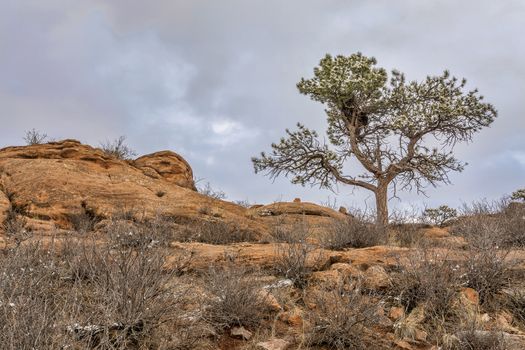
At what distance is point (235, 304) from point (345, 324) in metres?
1.17

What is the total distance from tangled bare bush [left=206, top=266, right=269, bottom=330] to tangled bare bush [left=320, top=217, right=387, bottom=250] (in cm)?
349

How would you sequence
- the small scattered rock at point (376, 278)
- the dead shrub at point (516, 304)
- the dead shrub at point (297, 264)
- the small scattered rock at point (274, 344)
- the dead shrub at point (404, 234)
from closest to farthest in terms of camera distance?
the small scattered rock at point (274, 344) < the dead shrub at point (516, 304) < the small scattered rock at point (376, 278) < the dead shrub at point (297, 264) < the dead shrub at point (404, 234)

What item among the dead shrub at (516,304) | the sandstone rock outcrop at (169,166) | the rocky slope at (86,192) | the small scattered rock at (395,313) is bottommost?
the small scattered rock at (395,313)

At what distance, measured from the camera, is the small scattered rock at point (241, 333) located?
484 centimetres

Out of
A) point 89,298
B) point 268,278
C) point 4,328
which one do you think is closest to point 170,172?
point 268,278

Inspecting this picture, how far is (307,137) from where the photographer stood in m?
20.3

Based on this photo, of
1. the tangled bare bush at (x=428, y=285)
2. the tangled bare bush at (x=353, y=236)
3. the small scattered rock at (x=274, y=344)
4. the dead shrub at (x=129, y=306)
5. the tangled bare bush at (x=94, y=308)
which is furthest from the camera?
the tangled bare bush at (x=353, y=236)

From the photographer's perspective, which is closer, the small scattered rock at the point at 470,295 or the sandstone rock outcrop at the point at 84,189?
the small scattered rock at the point at 470,295

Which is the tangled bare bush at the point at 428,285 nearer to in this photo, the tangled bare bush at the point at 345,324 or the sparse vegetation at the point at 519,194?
the tangled bare bush at the point at 345,324

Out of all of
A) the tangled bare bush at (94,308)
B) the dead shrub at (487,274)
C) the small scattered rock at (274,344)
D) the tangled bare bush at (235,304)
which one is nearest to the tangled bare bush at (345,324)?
the small scattered rock at (274,344)

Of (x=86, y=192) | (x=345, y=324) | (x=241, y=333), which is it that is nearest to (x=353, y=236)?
(x=345, y=324)

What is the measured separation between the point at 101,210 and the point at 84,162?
2.88m

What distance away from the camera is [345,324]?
4.84 metres

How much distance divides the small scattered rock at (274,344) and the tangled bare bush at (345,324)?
27cm
